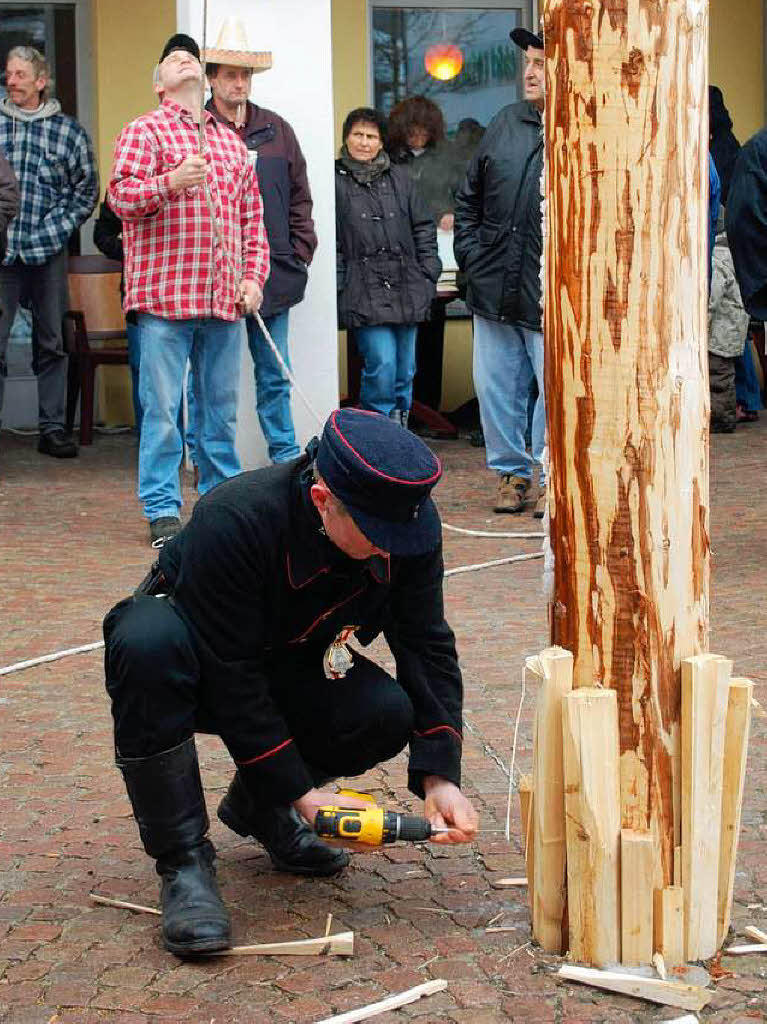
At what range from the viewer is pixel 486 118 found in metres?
12.6

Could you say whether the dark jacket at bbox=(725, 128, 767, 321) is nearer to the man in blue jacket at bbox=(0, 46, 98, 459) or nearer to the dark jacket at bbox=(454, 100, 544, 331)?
the dark jacket at bbox=(454, 100, 544, 331)

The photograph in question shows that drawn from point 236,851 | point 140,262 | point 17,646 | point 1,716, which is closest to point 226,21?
point 140,262

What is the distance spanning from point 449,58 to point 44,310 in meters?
4.05

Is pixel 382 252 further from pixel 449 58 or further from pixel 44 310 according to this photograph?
pixel 449 58

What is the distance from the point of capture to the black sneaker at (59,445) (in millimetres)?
10445

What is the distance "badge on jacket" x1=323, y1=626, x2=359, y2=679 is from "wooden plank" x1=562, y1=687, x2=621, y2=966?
2.10 feet

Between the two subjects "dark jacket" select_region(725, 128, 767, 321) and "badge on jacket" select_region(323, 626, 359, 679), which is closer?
"badge on jacket" select_region(323, 626, 359, 679)

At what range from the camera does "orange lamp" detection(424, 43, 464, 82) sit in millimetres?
12484

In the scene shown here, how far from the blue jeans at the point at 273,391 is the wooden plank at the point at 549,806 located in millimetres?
5640

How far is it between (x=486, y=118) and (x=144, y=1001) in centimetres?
1012

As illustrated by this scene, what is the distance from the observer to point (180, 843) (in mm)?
3643

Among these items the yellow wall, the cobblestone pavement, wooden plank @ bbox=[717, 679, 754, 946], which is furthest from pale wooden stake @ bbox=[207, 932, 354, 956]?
the yellow wall

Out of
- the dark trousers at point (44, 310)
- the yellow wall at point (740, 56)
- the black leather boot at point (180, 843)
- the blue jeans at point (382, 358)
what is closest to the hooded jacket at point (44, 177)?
the dark trousers at point (44, 310)

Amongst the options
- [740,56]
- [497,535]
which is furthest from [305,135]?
[740,56]
